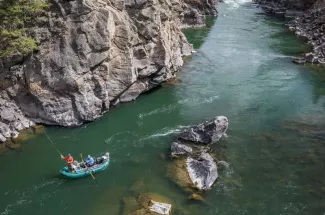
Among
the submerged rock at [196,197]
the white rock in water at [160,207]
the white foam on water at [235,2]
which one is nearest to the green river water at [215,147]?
the submerged rock at [196,197]

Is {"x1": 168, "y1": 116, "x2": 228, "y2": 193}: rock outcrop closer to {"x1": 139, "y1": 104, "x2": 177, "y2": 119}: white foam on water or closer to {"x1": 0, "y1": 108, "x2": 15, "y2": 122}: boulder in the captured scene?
{"x1": 139, "y1": 104, "x2": 177, "y2": 119}: white foam on water

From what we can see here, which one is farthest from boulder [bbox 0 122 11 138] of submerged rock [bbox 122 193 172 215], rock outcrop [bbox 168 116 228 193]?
rock outcrop [bbox 168 116 228 193]

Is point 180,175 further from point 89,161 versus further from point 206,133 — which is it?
point 89,161

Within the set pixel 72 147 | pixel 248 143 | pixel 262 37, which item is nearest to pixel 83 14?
pixel 72 147

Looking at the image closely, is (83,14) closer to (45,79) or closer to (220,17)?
(45,79)

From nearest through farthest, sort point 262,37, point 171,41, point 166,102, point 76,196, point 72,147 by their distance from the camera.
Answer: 1. point 76,196
2. point 72,147
3. point 166,102
4. point 171,41
5. point 262,37

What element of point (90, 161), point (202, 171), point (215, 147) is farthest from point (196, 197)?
point (90, 161)

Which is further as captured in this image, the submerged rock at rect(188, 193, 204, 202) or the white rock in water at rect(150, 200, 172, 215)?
the submerged rock at rect(188, 193, 204, 202)
